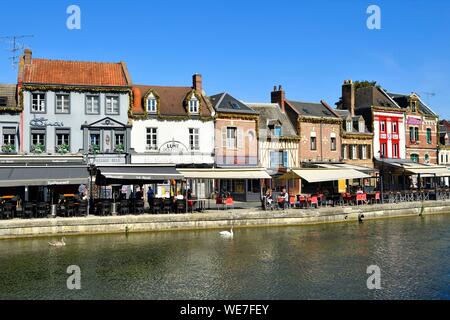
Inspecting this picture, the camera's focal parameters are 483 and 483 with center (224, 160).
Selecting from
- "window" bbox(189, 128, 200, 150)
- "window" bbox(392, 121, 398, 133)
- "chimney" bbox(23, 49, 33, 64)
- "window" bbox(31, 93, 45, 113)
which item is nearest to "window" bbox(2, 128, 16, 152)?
"window" bbox(31, 93, 45, 113)

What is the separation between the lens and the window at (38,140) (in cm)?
3094

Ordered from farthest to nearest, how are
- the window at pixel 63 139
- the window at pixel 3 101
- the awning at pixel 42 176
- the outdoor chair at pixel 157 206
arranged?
1. the window at pixel 63 139
2. the window at pixel 3 101
3. the outdoor chair at pixel 157 206
4. the awning at pixel 42 176

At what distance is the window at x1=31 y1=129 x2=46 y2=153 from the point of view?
30938mm

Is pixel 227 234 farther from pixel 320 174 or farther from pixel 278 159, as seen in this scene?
pixel 278 159

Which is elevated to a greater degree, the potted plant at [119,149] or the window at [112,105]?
the window at [112,105]

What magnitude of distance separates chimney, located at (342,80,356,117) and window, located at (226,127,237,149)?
14136mm

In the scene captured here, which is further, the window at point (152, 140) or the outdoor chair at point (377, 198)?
the window at point (152, 140)

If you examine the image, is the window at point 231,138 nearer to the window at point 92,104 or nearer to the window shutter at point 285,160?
the window shutter at point 285,160

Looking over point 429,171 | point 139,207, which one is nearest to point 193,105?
point 139,207

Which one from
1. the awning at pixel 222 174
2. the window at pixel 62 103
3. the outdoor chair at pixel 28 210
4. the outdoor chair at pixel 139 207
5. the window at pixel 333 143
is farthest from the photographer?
the window at pixel 333 143

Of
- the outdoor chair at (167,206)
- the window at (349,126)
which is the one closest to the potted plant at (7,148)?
the outdoor chair at (167,206)

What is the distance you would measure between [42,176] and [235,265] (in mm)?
11594

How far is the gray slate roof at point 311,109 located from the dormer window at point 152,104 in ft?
41.6

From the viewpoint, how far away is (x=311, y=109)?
140 ft
